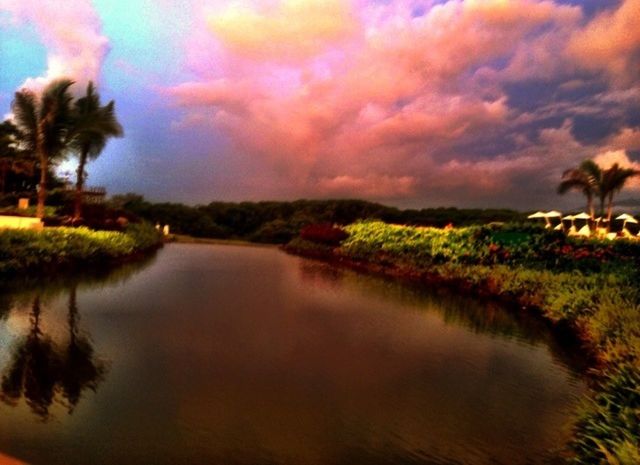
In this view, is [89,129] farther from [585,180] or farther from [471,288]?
[585,180]

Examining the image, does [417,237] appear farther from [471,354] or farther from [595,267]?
[471,354]

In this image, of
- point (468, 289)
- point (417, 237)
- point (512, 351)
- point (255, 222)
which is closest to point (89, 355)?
point (512, 351)

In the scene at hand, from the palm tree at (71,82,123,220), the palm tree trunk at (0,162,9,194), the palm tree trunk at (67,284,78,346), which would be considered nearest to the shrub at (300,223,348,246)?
the palm tree at (71,82,123,220)

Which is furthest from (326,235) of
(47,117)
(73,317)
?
(73,317)

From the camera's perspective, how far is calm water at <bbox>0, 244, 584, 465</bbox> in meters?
3.61

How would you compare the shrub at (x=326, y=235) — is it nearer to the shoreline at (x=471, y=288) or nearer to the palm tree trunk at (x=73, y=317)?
the shoreline at (x=471, y=288)

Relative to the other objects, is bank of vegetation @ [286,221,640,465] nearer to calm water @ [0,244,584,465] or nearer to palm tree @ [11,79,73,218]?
calm water @ [0,244,584,465]

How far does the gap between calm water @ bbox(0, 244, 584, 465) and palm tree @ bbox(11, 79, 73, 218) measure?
1255cm

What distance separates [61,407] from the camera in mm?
3990

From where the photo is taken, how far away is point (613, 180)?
28766 mm

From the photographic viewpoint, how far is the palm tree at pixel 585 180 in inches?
1160

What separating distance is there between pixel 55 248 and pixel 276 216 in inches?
1001

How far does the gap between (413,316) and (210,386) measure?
522 centimetres

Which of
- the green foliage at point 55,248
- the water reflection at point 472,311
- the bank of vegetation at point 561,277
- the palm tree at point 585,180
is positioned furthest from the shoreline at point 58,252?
the palm tree at point 585,180
